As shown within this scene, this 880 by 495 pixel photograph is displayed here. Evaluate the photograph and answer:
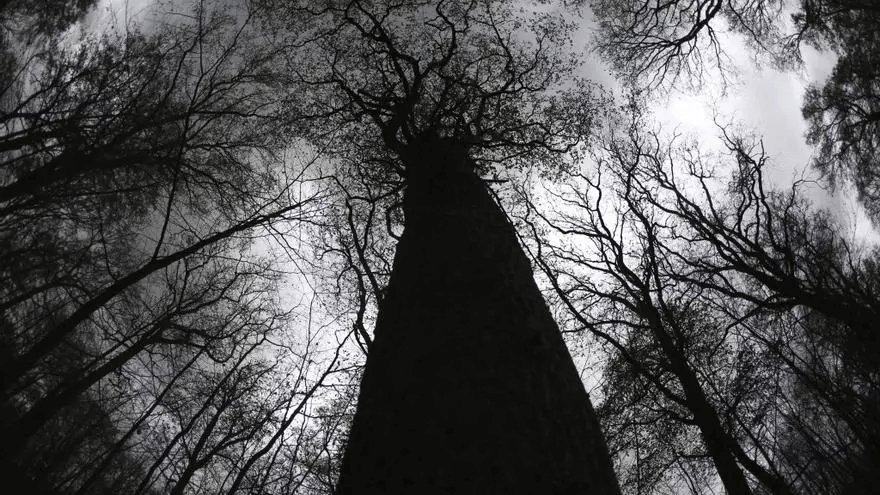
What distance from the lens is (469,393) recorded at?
159 centimetres

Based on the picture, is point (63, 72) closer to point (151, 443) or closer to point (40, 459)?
point (40, 459)

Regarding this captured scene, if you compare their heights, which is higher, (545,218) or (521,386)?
(545,218)

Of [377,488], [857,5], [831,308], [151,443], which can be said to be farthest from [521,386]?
[857,5]

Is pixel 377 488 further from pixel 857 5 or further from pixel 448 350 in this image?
pixel 857 5

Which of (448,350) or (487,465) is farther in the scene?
(448,350)

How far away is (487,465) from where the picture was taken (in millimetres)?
1352

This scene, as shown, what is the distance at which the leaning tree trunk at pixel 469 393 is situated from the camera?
4.53 ft

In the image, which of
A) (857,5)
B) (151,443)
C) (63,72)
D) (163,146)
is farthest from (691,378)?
(63,72)

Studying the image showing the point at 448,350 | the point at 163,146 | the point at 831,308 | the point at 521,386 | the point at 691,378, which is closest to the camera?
the point at 521,386

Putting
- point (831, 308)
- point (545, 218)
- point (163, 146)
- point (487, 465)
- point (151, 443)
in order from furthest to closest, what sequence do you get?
point (545, 218) < point (151, 443) < point (163, 146) < point (831, 308) < point (487, 465)

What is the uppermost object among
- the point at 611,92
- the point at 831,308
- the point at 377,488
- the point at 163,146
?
the point at 611,92

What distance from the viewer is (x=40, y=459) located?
3.27 metres

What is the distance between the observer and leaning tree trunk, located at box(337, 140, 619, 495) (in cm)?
138

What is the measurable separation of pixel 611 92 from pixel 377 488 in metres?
9.42
